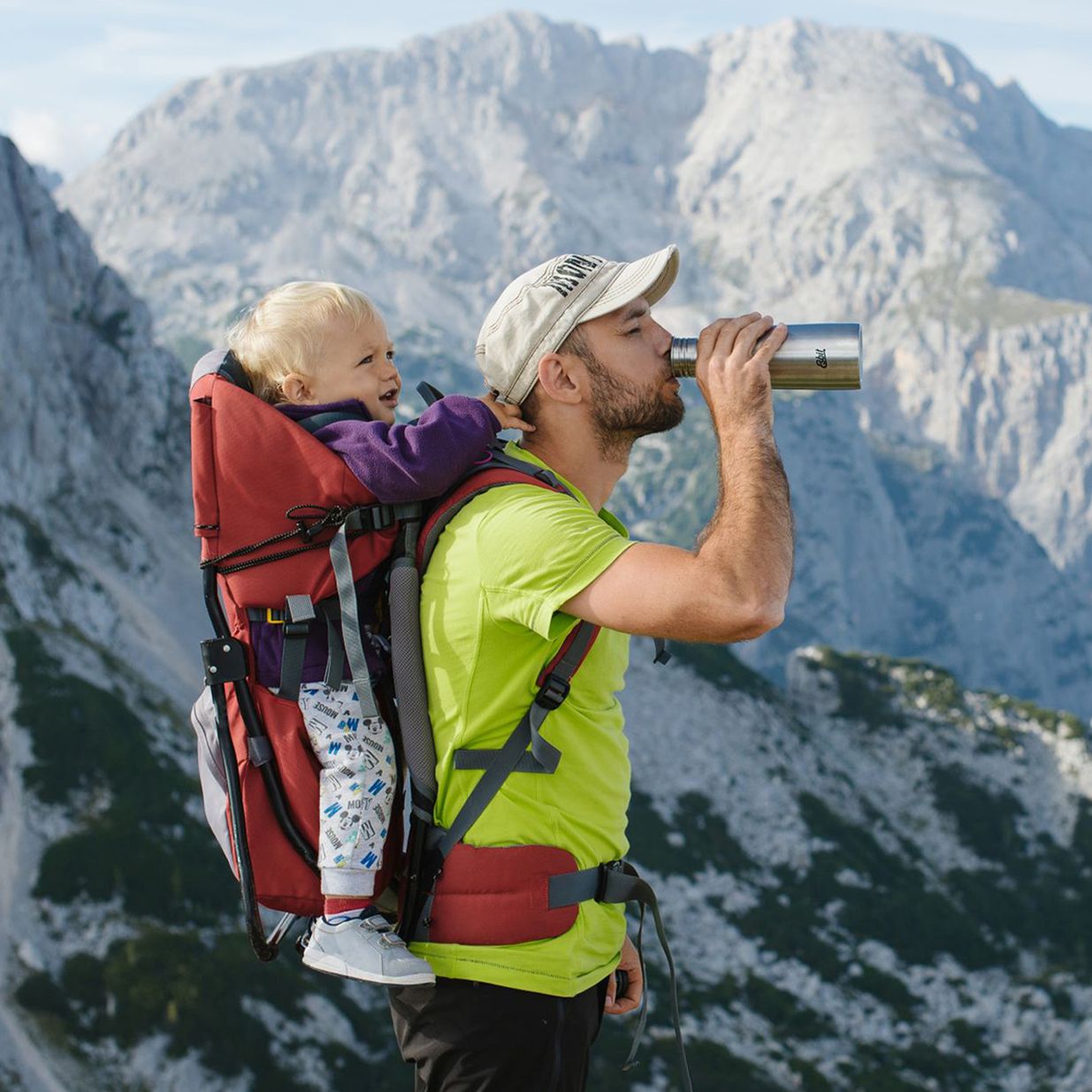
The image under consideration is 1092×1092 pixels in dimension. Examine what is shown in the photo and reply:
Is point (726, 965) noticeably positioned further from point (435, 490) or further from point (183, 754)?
point (435, 490)

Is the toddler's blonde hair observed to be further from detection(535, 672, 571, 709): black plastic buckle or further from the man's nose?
detection(535, 672, 571, 709): black plastic buckle

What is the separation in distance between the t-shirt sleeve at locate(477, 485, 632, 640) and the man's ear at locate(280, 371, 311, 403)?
4.40 ft

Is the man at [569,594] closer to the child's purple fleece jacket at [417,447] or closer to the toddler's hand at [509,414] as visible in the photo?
the toddler's hand at [509,414]

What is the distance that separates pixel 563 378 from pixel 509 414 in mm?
314

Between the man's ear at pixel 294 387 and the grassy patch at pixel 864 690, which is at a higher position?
the man's ear at pixel 294 387

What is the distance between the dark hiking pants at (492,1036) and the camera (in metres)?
5.45

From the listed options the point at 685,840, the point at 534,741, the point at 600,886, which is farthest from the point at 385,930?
the point at 685,840

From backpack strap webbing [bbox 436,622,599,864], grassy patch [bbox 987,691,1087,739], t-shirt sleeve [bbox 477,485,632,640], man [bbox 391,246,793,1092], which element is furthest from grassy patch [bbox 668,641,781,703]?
t-shirt sleeve [bbox 477,485,632,640]

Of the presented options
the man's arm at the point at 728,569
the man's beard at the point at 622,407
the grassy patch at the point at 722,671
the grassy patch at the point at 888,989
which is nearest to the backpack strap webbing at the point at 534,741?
the man's arm at the point at 728,569

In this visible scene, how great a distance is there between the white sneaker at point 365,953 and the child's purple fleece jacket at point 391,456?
1070 millimetres

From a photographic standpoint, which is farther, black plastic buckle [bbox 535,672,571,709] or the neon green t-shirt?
black plastic buckle [bbox 535,672,571,709]

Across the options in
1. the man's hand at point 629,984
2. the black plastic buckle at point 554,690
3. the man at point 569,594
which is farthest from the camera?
the man's hand at point 629,984

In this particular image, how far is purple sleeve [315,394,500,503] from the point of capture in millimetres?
5316

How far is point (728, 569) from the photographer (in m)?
4.72
